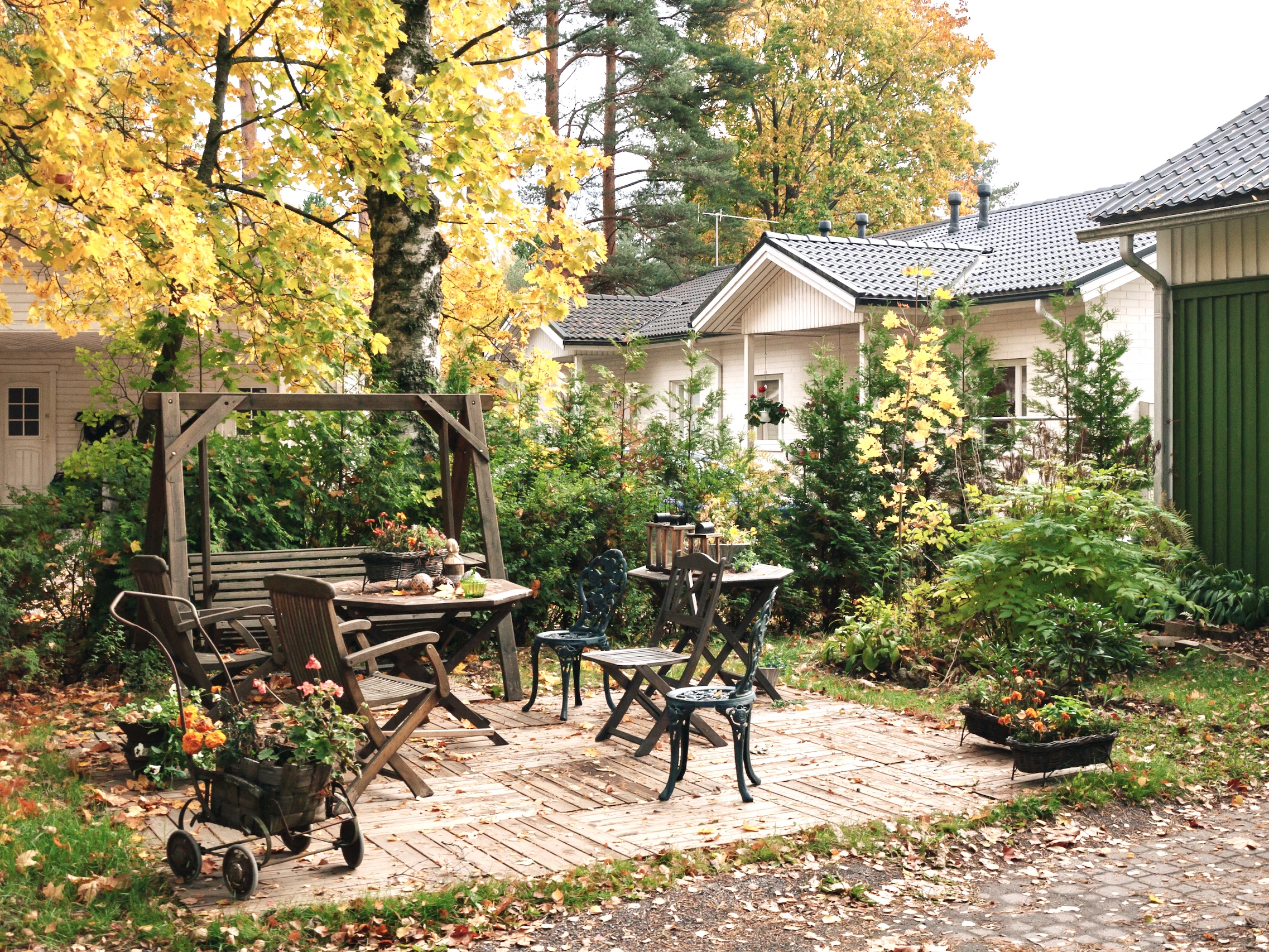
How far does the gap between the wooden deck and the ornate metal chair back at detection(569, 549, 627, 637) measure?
61cm

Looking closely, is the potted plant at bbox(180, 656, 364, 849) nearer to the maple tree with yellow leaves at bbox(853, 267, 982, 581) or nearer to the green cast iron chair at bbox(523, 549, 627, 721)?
the green cast iron chair at bbox(523, 549, 627, 721)

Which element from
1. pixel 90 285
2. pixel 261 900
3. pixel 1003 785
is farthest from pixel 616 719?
pixel 90 285

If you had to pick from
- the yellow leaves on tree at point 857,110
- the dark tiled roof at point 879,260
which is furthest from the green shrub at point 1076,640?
the yellow leaves on tree at point 857,110

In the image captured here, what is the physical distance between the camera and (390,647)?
19.0 feet

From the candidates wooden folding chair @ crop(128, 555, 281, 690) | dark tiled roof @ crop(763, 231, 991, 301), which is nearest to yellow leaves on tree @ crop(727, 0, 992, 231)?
dark tiled roof @ crop(763, 231, 991, 301)

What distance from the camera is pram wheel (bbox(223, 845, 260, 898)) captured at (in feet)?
14.8

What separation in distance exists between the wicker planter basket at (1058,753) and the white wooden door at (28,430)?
61.1 ft

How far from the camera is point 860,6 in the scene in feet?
111

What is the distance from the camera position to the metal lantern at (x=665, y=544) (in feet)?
25.4

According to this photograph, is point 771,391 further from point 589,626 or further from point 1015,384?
point 589,626

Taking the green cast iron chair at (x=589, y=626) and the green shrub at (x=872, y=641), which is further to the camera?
the green shrub at (x=872, y=641)

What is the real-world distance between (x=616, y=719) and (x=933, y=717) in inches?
91.2

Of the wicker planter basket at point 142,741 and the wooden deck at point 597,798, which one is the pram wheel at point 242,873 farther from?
the wicker planter basket at point 142,741

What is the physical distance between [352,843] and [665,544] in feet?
11.3
